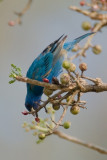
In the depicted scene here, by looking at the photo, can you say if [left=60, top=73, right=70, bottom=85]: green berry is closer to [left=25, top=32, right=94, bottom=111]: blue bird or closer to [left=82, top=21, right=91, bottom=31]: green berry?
[left=82, top=21, right=91, bottom=31]: green berry

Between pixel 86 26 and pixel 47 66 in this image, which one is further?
pixel 47 66

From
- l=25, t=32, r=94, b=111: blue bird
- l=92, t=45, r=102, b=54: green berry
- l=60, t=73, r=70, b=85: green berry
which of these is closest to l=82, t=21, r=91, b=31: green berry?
l=92, t=45, r=102, b=54: green berry

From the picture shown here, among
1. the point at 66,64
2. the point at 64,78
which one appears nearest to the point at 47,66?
the point at 64,78

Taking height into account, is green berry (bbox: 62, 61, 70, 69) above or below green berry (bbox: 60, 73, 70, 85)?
above

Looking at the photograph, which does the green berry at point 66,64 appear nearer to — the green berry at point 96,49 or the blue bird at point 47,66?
the green berry at point 96,49

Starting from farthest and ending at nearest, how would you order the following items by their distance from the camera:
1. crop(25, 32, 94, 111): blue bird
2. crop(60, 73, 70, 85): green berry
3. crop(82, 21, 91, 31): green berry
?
crop(25, 32, 94, 111): blue bird, crop(60, 73, 70, 85): green berry, crop(82, 21, 91, 31): green berry

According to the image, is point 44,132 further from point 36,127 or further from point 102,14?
point 102,14

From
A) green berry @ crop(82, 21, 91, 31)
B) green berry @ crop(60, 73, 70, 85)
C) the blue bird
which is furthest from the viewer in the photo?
the blue bird

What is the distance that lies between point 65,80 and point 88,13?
926 millimetres

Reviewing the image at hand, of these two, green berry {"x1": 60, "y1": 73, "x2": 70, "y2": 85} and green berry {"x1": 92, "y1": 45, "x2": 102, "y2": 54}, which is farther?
green berry {"x1": 60, "y1": 73, "x2": 70, "y2": 85}

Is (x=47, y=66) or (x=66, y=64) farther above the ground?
(x=47, y=66)

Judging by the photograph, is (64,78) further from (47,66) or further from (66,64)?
(47,66)

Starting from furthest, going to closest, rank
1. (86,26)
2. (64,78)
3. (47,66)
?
(47,66)
(64,78)
(86,26)

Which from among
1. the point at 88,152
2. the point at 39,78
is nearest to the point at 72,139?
the point at 39,78
